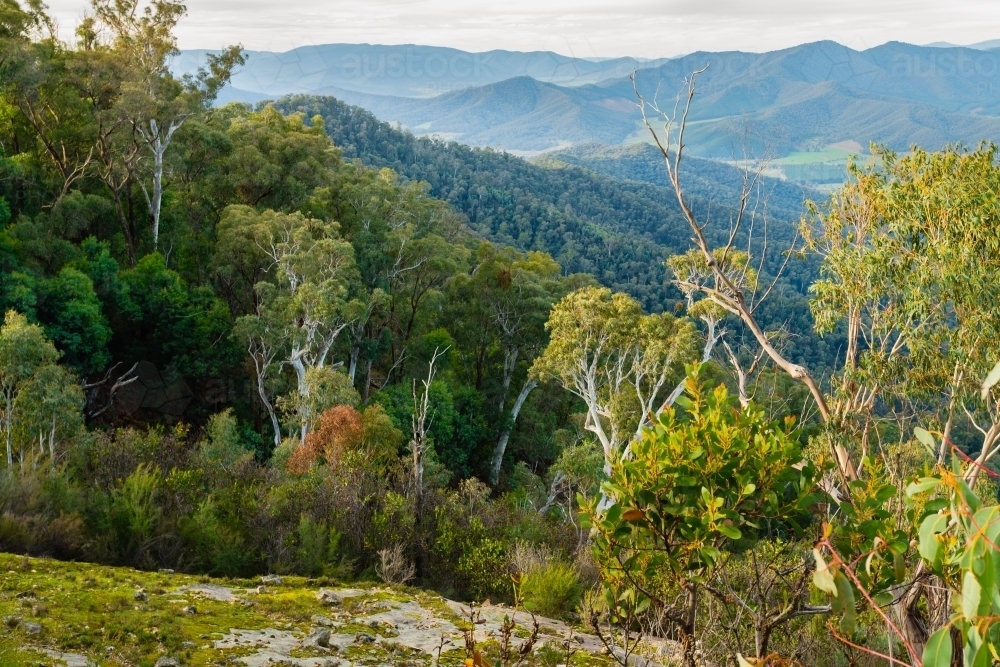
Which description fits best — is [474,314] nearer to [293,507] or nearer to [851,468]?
[293,507]

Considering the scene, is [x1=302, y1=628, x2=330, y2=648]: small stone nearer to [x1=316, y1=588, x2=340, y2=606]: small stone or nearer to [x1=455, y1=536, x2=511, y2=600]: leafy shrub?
[x1=316, y1=588, x2=340, y2=606]: small stone

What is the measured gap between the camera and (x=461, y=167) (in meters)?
101

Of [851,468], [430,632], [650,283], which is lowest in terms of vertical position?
[650,283]

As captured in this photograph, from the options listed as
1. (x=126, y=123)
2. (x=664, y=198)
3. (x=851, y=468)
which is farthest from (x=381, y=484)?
(x=664, y=198)

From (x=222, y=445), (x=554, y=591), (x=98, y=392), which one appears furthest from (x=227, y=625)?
(x=98, y=392)

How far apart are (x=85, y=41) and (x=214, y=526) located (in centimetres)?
2538

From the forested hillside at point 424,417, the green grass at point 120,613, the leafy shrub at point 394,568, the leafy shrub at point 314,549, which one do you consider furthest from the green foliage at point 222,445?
the green grass at point 120,613

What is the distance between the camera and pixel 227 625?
5.99m

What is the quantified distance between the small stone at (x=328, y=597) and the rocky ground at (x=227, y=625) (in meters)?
0.02

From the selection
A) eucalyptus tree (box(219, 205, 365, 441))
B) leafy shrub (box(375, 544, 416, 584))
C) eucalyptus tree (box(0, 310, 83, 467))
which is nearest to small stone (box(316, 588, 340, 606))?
leafy shrub (box(375, 544, 416, 584))

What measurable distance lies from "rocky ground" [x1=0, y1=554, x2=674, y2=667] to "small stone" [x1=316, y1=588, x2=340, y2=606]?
0.02 m

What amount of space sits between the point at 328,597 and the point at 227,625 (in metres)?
1.18

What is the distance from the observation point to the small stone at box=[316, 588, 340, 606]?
6968 mm

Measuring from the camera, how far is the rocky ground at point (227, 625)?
17.0 ft
